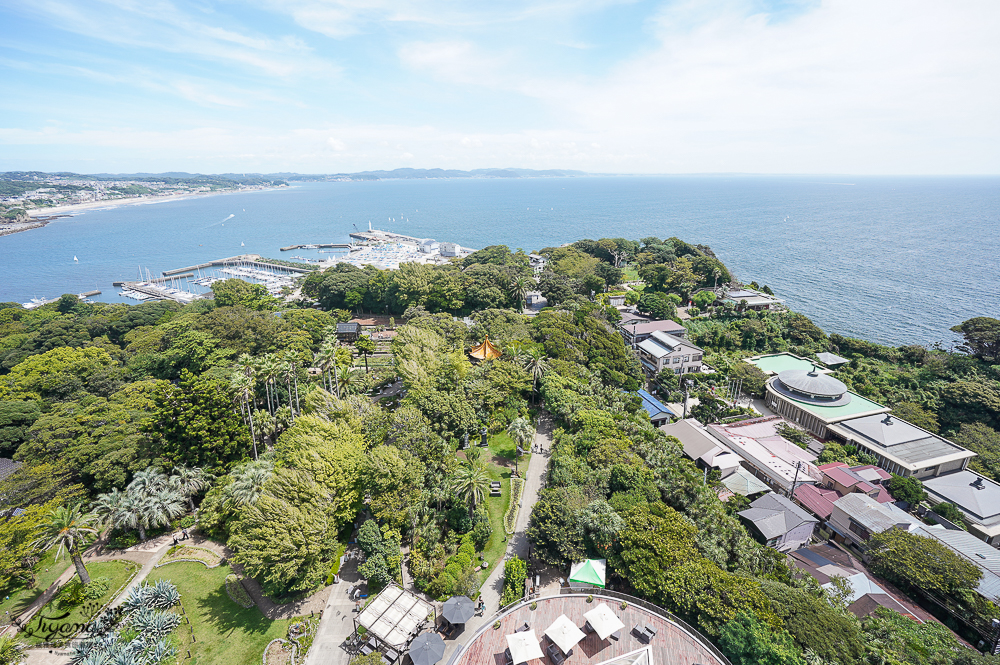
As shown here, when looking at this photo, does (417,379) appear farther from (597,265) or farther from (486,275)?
(597,265)

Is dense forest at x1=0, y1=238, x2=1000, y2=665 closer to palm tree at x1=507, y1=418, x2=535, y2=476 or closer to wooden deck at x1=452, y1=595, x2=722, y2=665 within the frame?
palm tree at x1=507, y1=418, x2=535, y2=476

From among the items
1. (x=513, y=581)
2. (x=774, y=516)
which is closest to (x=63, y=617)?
(x=513, y=581)

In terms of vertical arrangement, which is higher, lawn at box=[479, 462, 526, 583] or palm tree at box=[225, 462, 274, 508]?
palm tree at box=[225, 462, 274, 508]

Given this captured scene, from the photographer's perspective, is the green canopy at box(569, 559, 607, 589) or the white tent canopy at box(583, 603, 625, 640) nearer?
the white tent canopy at box(583, 603, 625, 640)

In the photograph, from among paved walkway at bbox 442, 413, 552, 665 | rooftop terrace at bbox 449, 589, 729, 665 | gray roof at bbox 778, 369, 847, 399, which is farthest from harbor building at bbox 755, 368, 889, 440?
rooftop terrace at bbox 449, 589, 729, 665

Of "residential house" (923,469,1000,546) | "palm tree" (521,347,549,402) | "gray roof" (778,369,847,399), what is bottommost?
"residential house" (923,469,1000,546)

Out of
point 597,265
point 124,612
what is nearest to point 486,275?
point 597,265

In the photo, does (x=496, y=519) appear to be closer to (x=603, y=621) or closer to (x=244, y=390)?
(x=603, y=621)
